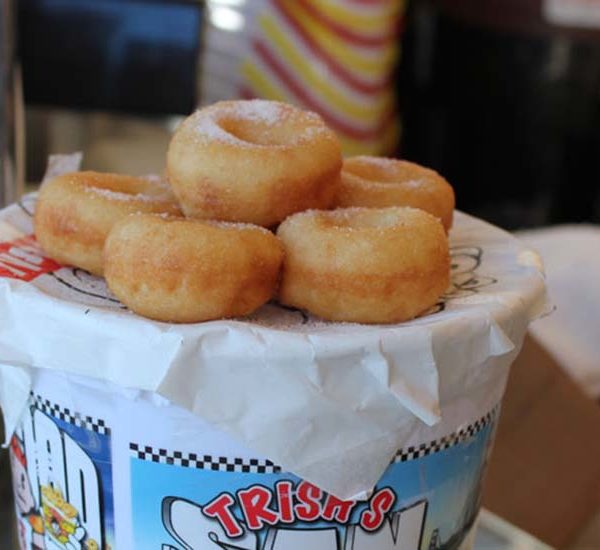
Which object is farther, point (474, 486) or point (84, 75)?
point (84, 75)

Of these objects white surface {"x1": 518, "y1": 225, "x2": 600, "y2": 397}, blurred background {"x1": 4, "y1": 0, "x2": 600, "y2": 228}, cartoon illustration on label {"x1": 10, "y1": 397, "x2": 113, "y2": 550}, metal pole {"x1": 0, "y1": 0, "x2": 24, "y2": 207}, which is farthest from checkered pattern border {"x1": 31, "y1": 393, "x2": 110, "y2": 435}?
blurred background {"x1": 4, "y1": 0, "x2": 600, "y2": 228}

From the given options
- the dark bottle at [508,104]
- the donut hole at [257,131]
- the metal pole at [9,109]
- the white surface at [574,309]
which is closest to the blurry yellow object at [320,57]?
the dark bottle at [508,104]

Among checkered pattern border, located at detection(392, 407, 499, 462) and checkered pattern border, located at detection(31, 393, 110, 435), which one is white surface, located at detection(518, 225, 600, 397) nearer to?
checkered pattern border, located at detection(392, 407, 499, 462)

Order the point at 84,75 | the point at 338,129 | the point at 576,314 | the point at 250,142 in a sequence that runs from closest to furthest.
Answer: the point at 250,142 → the point at 576,314 → the point at 84,75 → the point at 338,129

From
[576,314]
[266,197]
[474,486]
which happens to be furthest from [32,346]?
[576,314]

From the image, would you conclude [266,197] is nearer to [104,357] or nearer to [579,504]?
[104,357]

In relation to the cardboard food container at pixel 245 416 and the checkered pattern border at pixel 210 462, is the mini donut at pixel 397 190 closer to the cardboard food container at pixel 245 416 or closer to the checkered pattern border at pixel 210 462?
the cardboard food container at pixel 245 416

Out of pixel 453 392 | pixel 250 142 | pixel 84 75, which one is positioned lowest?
pixel 84 75

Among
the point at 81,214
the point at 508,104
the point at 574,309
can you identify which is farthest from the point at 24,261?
the point at 508,104
